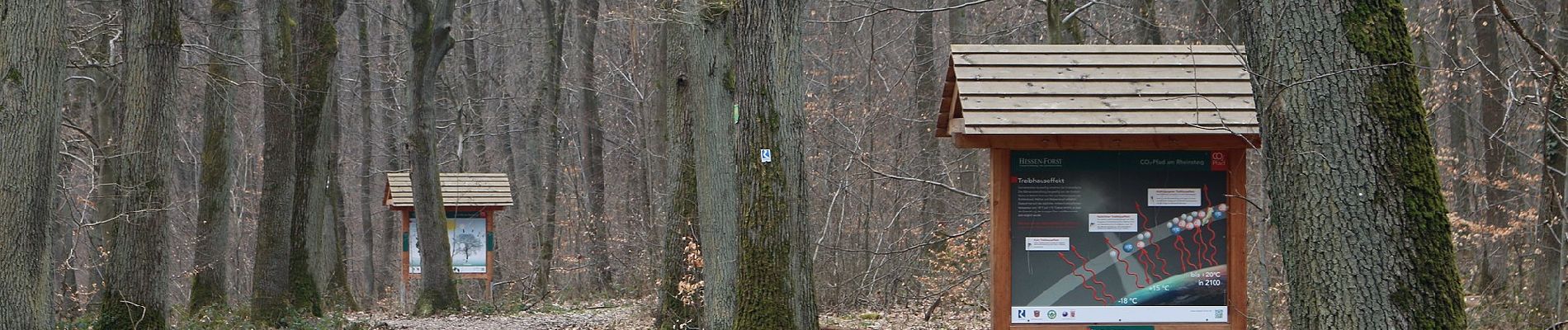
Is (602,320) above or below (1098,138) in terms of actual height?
below

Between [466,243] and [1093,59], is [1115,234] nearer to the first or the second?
[1093,59]

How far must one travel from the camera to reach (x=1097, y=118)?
8484mm

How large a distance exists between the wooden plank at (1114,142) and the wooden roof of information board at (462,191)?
11575mm

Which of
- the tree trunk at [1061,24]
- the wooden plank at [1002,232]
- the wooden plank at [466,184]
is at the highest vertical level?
the tree trunk at [1061,24]

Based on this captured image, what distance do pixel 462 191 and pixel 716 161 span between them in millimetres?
10256

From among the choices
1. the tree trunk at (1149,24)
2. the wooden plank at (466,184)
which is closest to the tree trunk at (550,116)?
the wooden plank at (466,184)

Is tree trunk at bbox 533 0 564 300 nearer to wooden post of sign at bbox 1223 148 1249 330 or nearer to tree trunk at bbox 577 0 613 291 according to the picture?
tree trunk at bbox 577 0 613 291

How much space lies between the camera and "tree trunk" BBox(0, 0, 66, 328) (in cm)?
898

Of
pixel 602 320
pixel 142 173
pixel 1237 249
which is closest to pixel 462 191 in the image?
pixel 602 320

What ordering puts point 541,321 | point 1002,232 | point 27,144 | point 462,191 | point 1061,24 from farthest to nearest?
1. point 462,191
2. point 541,321
3. point 1061,24
4. point 27,144
5. point 1002,232

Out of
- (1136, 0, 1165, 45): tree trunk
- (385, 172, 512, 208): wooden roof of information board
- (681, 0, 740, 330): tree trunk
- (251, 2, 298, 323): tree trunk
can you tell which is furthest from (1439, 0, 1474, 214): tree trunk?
(251, 2, 298, 323): tree trunk

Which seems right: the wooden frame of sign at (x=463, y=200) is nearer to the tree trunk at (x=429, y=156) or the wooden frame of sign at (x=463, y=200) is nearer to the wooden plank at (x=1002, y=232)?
the tree trunk at (x=429, y=156)

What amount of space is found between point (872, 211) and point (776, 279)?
8.42m

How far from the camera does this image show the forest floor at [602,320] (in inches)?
543
